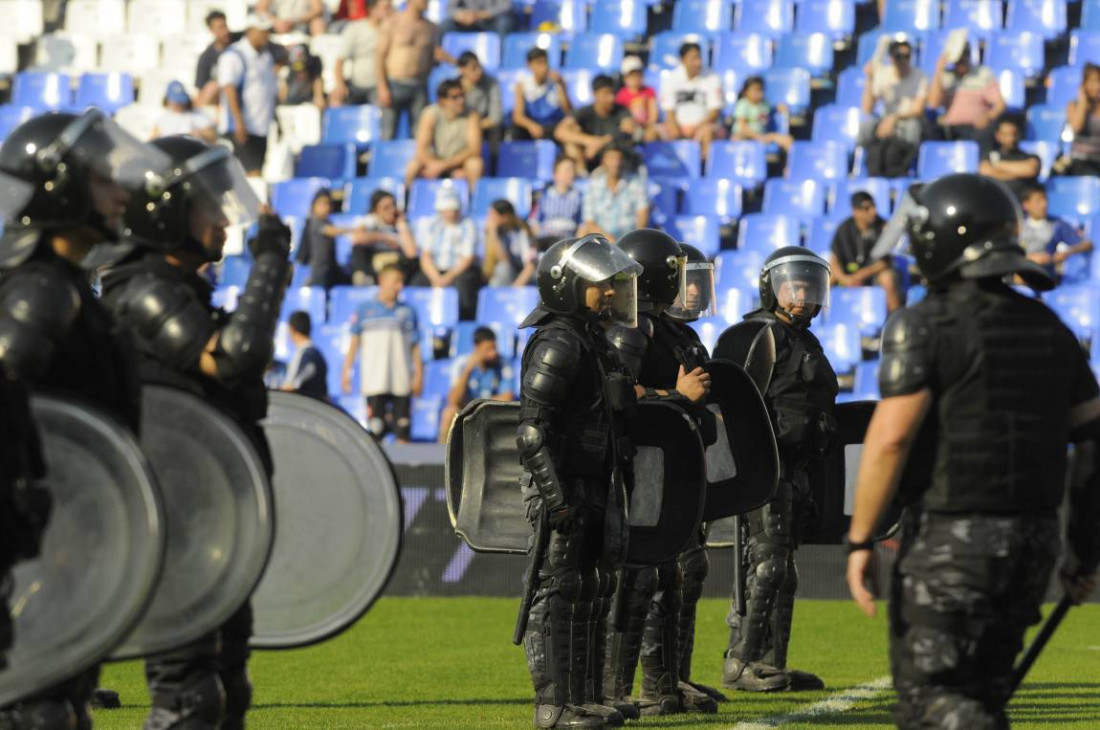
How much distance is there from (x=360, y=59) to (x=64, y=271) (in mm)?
16104

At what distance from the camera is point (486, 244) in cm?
1873

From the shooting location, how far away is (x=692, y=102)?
66.9ft

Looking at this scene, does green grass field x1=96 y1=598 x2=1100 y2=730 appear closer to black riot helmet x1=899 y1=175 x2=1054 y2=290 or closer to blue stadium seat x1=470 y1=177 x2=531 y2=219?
black riot helmet x1=899 y1=175 x2=1054 y2=290

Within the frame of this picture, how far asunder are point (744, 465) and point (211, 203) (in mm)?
4755

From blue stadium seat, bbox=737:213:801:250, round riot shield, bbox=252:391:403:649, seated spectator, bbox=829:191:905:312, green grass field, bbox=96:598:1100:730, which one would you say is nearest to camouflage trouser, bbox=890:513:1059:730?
round riot shield, bbox=252:391:403:649

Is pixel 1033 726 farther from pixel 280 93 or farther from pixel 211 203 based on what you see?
pixel 280 93

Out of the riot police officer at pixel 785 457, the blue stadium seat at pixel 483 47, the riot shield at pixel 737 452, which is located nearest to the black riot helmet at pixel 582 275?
the riot shield at pixel 737 452

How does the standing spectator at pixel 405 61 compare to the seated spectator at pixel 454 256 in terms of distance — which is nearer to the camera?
the seated spectator at pixel 454 256

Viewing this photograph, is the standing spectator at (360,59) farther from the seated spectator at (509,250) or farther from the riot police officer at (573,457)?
the riot police officer at (573,457)

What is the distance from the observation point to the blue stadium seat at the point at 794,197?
19609mm

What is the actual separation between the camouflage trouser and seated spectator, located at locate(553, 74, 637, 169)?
13867 millimetres

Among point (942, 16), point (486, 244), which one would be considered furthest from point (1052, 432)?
point (942, 16)

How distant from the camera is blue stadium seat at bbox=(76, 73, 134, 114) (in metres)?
22.4

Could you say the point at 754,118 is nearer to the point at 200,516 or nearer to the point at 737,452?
the point at 737,452
